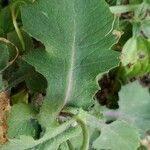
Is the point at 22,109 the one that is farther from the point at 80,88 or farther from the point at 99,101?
the point at 99,101

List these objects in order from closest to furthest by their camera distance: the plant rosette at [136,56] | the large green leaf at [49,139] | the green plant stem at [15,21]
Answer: the large green leaf at [49,139] → the green plant stem at [15,21] → the plant rosette at [136,56]

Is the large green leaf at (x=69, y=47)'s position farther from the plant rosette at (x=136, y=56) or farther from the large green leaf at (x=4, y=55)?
the plant rosette at (x=136, y=56)

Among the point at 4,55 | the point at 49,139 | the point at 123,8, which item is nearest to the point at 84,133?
the point at 49,139

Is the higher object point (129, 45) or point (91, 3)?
point (91, 3)

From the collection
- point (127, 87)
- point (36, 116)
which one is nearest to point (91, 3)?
point (36, 116)

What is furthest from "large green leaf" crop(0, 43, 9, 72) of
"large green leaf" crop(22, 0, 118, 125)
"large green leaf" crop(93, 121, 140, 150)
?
"large green leaf" crop(93, 121, 140, 150)

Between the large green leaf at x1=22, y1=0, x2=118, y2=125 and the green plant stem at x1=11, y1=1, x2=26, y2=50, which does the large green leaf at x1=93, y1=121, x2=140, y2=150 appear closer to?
the large green leaf at x1=22, y1=0, x2=118, y2=125

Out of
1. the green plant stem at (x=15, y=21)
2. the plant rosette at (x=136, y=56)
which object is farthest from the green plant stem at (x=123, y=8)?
the green plant stem at (x=15, y=21)
